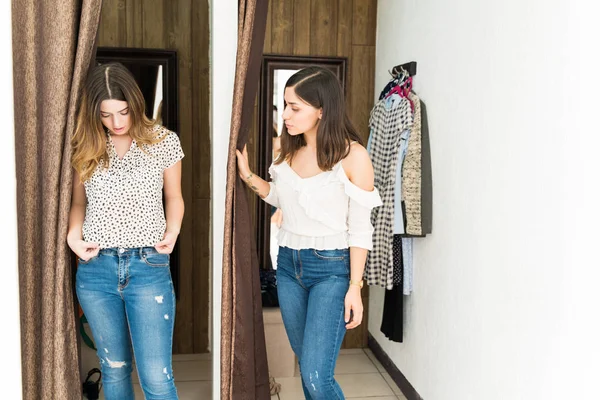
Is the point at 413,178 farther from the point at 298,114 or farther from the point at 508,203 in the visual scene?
the point at 298,114

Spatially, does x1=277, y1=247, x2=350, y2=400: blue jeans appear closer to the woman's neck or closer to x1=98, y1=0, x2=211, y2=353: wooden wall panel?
the woman's neck

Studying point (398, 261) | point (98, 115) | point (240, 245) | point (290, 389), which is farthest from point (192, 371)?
point (98, 115)

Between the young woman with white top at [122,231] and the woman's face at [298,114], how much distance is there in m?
0.43

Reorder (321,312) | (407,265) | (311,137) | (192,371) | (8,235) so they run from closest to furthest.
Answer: (8,235) → (321,312) → (311,137) → (407,265) → (192,371)

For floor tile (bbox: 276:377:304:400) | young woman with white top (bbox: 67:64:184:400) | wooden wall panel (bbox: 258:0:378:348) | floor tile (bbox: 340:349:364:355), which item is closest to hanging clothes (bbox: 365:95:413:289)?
wooden wall panel (bbox: 258:0:378:348)

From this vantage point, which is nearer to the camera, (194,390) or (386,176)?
(386,176)

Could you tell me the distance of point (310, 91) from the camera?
2078mm

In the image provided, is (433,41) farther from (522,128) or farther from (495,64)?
(522,128)

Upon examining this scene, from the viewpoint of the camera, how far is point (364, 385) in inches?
135

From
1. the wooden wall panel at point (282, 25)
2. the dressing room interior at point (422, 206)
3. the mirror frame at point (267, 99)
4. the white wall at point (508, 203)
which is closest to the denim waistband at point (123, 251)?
the dressing room interior at point (422, 206)

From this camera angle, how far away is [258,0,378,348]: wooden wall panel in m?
3.75

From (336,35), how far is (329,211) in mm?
2012

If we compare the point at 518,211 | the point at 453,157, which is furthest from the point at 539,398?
the point at 453,157

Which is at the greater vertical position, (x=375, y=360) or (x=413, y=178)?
(x=413, y=178)
